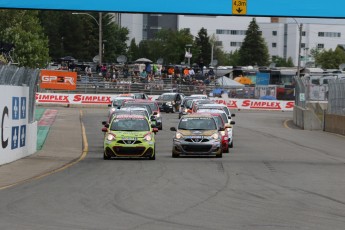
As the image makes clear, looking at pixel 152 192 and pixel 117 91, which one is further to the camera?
pixel 117 91

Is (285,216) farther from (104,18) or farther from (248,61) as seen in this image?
(248,61)

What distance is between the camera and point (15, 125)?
2538cm

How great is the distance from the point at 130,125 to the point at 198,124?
8.27 feet

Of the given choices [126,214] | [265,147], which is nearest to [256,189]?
[126,214]

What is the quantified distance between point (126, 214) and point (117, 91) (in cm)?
6331

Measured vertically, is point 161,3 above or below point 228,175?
above

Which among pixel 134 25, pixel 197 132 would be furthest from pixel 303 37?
pixel 197 132

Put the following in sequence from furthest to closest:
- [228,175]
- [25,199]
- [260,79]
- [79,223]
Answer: [260,79]
[228,175]
[25,199]
[79,223]

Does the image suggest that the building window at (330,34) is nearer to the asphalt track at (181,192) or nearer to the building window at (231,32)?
the building window at (231,32)

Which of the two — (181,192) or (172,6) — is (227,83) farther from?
(181,192)

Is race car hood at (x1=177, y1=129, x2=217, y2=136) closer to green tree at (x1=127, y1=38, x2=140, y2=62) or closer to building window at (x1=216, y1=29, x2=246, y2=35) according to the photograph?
green tree at (x1=127, y1=38, x2=140, y2=62)

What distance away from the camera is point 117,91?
76375 millimetres

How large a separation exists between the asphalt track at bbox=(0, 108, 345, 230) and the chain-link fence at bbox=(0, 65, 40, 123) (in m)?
1.87

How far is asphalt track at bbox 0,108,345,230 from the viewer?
41.5 feet
